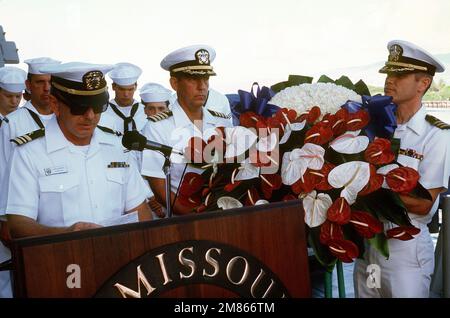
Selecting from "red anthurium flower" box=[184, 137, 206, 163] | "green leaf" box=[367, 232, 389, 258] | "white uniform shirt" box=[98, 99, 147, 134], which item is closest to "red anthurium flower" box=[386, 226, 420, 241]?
"green leaf" box=[367, 232, 389, 258]

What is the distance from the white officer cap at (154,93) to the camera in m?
4.10

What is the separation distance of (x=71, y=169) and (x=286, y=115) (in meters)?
0.81

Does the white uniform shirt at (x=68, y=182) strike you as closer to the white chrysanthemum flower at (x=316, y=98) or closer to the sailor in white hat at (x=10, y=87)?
the white chrysanthemum flower at (x=316, y=98)

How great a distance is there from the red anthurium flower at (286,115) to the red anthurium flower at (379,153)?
17cm

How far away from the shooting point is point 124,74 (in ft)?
13.0

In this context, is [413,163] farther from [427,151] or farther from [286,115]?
[286,115]

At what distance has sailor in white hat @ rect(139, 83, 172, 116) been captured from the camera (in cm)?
404

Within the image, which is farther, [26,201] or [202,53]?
[202,53]

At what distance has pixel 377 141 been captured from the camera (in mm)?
1022

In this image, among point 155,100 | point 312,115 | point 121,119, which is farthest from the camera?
point 155,100

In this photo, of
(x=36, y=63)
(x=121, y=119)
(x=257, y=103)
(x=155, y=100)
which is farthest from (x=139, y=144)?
(x=155, y=100)
